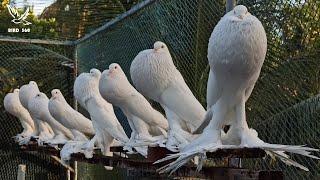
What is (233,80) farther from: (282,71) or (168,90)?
(282,71)

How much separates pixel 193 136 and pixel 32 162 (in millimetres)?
3619

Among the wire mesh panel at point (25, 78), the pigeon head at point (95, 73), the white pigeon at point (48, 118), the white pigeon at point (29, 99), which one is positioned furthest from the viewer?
the wire mesh panel at point (25, 78)

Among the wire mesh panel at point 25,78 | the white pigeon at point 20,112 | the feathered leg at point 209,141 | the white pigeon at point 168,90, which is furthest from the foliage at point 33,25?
the feathered leg at point 209,141

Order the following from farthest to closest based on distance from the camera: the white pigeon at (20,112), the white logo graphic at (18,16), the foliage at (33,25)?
the foliage at (33,25), the white logo graphic at (18,16), the white pigeon at (20,112)

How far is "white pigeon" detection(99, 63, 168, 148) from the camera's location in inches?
87.9

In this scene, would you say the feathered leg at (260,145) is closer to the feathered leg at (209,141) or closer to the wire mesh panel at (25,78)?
the feathered leg at (209,141)

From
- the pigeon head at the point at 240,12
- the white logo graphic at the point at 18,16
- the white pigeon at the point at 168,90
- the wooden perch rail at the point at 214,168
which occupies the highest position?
the white logo graphic at the point at 18,16

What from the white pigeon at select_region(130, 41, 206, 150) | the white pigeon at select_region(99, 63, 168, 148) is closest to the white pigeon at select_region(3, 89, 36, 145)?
the white pigeon at select_region(99, 63, 168, 148)

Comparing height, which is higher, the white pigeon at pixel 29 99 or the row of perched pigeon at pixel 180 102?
the white pigeon at pixel 29 99

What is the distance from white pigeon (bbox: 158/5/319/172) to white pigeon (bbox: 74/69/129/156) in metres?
1.09

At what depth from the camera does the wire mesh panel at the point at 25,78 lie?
5258mm

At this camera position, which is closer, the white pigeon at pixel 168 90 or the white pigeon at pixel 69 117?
the white pigeon at pixel 168 90

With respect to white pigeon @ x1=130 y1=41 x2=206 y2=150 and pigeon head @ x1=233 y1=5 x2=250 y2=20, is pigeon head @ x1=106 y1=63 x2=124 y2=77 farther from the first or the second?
pigeon head @ x1=233 y1=5 x2=250 y2=20

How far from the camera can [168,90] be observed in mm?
1967
